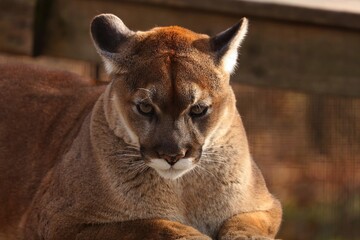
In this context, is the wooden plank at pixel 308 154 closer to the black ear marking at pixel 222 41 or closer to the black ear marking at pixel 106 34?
the black ear marking at pixel 222 41

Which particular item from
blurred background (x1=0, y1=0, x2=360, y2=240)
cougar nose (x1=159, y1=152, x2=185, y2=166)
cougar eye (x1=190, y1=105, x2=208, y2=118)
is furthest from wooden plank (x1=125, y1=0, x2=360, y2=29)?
cougar nose (x1=159, y1=152, x2=185, y2=166)

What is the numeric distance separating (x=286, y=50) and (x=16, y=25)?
2.25m

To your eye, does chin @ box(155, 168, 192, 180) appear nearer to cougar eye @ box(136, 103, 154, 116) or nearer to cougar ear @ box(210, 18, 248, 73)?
cougar eye @ box(136, 103, 154, 116)

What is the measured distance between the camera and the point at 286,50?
9.69 meters

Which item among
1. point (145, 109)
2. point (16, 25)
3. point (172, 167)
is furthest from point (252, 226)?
point (16, 25)

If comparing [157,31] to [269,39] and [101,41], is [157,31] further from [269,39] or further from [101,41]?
[269,39]

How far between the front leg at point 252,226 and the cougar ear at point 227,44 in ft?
3.13

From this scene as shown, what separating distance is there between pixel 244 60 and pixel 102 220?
8.77 feet

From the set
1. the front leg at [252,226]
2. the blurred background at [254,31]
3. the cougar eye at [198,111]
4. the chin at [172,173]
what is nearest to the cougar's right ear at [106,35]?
the cougar eye at [198,111]

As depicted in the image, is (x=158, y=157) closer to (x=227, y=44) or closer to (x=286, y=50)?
(x=227, y=44)

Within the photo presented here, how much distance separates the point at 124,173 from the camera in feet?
24.8

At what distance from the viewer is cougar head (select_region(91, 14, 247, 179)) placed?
23.2 feet

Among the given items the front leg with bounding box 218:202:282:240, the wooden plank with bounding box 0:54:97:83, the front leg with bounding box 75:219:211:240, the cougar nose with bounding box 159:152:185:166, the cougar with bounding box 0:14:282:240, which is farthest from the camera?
the wooden plank with bounding box 0:54:97:83

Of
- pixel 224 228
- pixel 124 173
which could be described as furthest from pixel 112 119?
pixel 224 228
